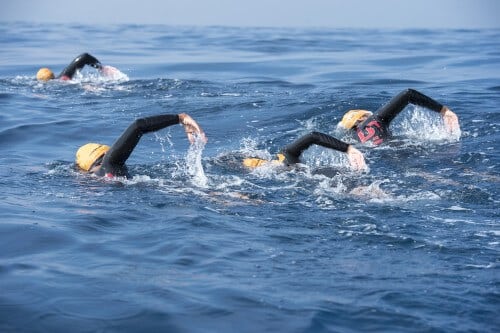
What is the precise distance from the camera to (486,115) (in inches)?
577

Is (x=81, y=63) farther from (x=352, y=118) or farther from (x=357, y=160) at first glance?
(x=357, y=160)

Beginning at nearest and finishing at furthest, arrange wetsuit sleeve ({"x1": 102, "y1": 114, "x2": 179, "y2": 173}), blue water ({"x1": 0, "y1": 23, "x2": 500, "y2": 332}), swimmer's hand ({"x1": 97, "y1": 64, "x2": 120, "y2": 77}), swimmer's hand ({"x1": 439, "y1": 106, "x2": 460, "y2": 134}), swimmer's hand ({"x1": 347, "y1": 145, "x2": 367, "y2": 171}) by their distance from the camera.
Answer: blue water ({"x1": 0, "y1": 23, "x2": 500, "y2": 332})
wetsuit sleeve ({"x1": 102, "y1": 114, "x2": 179, "y2": 173})
swimmer's hand ({"x1": 347, "y1": 145, "x2": 367, "y2": 171})
swimmer's hand ({"x1": 439, "y1": 106, "x2": 460, "y2": 134})
swimmer's hand ({"x1": 97, "y1": 64, "x2": 120, "y2": 77})

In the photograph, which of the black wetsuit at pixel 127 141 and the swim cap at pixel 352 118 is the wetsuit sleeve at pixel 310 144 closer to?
the black wetsuit at pixel 127 141

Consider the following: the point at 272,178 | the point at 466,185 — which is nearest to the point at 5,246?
the point at 272,178

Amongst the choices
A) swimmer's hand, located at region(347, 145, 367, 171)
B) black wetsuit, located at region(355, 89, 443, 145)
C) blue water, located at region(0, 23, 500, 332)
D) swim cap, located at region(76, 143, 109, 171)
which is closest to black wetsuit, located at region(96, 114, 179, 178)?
blue water, located at region(0, 23, 500, 332)

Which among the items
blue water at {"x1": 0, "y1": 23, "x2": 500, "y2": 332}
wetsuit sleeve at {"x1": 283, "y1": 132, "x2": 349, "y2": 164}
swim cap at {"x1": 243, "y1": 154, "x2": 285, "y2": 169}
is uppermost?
wetsuit sleeve at {"x1": 283, "y1": 132, "x2": 349, "y2": 164}

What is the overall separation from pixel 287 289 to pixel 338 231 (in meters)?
1.62

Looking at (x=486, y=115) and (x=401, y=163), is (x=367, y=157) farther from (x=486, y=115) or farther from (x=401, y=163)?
(x=486, y=115)

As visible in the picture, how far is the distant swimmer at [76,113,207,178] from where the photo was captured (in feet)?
32.4

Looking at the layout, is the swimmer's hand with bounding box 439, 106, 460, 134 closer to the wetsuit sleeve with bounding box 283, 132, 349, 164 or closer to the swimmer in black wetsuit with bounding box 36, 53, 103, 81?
the wetsuit sleeve with bounding box 283, 132, 349, 164

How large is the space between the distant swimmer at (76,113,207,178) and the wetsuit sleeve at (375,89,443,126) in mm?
3359

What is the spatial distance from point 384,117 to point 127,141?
13.8 ft

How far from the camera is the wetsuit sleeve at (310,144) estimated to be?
1021 centimetres

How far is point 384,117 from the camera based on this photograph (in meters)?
12.3
